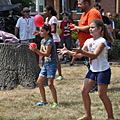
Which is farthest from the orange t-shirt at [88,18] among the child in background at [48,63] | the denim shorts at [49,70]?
the denim shorts at [49,70]

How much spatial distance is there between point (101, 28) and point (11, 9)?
6090 millimetres

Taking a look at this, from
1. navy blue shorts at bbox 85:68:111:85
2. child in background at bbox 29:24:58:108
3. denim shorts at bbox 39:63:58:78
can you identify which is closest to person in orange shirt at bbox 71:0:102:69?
child in background at bbox 29:24:58:108

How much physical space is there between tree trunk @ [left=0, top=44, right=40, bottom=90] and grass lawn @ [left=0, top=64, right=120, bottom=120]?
0.64 ft

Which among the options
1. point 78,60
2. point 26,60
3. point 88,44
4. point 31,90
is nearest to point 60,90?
point 31,90

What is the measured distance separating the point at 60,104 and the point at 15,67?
1829 millimetres

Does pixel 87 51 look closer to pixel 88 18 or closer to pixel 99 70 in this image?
pixel 99 70

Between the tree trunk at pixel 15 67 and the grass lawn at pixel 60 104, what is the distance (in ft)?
0.64

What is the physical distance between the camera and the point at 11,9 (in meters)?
9.34

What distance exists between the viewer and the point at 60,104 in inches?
195

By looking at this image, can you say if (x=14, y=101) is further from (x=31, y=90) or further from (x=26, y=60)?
(x=26, y=60)

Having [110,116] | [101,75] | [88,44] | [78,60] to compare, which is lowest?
[78,60]

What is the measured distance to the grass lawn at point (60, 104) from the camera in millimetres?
4238

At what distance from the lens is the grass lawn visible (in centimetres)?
424

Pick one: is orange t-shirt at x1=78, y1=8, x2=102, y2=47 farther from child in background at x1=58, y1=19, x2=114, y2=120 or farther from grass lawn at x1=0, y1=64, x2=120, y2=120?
child in background at x1=58, y1=19, x2=114, y2=120
